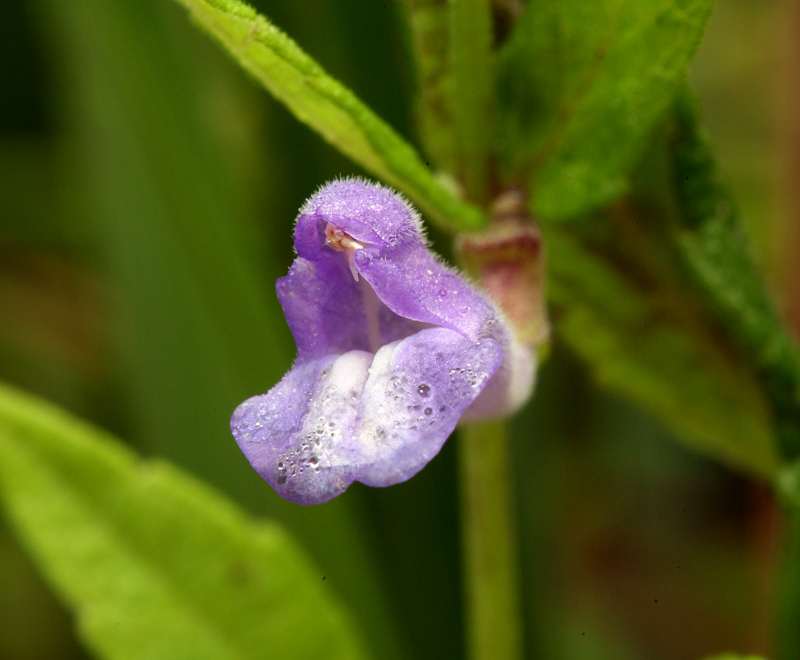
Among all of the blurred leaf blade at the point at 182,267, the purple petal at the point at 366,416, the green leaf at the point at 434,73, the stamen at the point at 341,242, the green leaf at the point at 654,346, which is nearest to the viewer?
the purple petal at the point at 366,416

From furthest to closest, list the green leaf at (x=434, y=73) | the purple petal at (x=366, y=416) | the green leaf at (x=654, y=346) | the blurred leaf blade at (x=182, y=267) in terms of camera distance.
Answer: the blurred leaf blade at (x=182, y=267)
the green leaf at (x=654, y=346)
the green leaf at (x=434, y=73)
the purple petal at (x=366, y=416)

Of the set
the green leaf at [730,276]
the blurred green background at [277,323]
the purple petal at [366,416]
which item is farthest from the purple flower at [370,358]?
the blurred green background at [277,323]

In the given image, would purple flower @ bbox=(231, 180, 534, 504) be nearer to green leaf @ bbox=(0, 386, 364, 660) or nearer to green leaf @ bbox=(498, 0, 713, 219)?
green leaf @ bbox=(498, 0, 713, 219)

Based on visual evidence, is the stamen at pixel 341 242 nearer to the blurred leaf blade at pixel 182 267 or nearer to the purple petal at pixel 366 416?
the purple petal at pixel 366 416

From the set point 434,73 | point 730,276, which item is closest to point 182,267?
point 434,73

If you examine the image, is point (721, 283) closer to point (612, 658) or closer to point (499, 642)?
point (499, 642)

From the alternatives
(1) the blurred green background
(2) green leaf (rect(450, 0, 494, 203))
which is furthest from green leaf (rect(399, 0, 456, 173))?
(1) the blurred green background

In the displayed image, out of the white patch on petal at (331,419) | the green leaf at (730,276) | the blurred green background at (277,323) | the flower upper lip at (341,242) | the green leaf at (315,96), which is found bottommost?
the blurred green background at (277,323)
